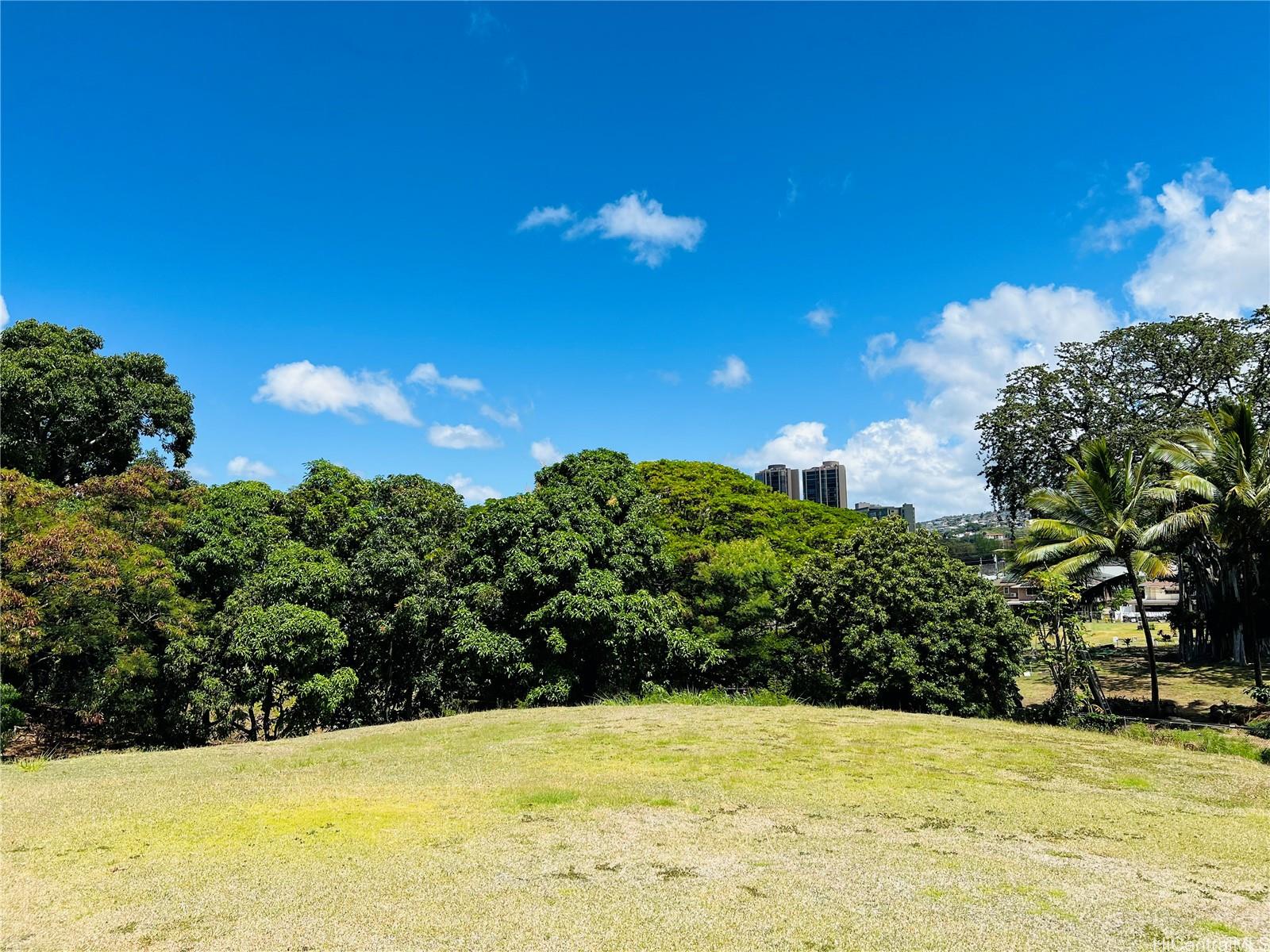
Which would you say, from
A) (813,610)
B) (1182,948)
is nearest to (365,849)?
(1182,948)

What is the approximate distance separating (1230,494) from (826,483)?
86.7 metres

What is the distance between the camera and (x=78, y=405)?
20.7 meters

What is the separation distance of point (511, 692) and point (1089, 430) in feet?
84.1

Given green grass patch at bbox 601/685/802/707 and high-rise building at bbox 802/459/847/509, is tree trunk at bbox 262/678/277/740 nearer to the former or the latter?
green grass patch at bbox 601/685/802/707

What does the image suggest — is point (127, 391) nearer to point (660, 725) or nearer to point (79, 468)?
point (79, 468)

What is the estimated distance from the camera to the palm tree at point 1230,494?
54.1 feet

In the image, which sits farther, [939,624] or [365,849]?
[939,624]

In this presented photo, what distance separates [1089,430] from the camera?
29906 mm

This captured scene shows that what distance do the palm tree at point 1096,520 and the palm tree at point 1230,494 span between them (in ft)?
2.14

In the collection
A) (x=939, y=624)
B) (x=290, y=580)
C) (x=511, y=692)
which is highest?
(x=290, y=580)

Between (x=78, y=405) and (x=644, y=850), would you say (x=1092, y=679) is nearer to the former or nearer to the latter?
(x=644, y=850)

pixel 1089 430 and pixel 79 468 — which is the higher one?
pixel 1089 430

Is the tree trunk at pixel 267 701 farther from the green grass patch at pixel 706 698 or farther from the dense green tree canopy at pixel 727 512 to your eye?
the dense green tree canopy at pixel 727 512

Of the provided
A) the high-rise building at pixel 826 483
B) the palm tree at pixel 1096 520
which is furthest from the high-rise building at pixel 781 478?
the palm tree at pixel 1096 520
